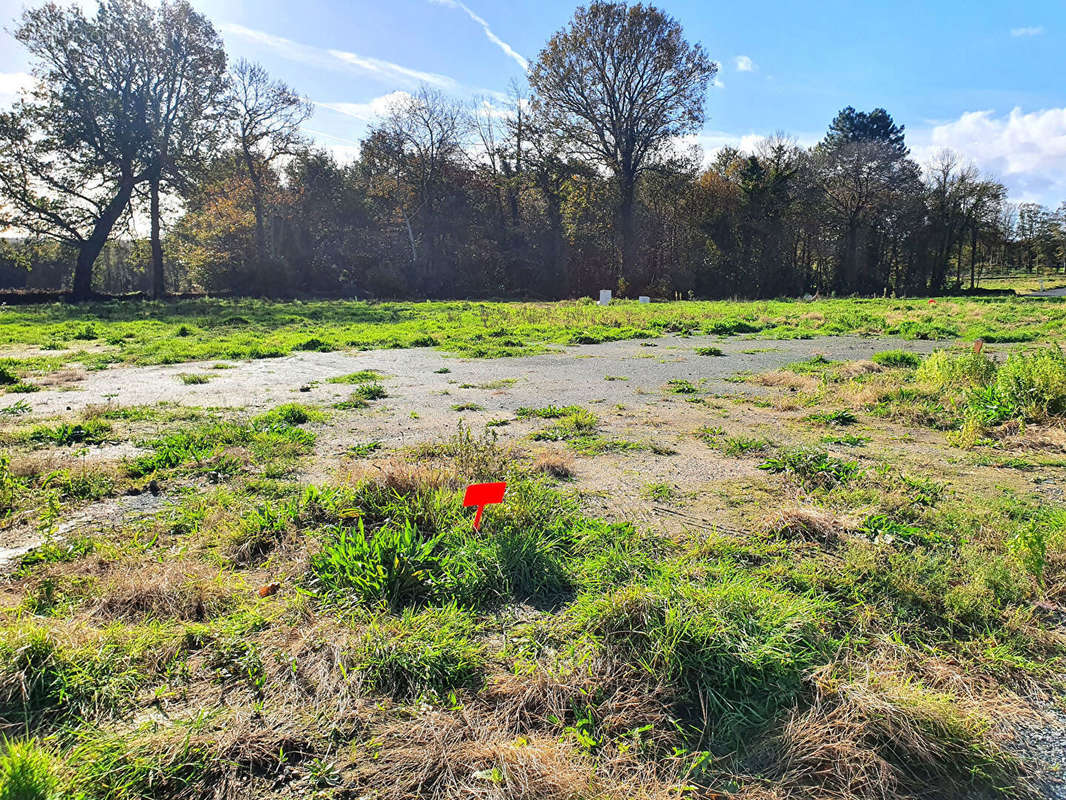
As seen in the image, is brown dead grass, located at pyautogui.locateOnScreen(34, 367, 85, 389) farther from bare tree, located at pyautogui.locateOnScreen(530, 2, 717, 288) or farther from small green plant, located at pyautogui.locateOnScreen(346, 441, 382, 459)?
bare tree, located at pyautogui.locateOnScreen(530, 2, 717, 288)

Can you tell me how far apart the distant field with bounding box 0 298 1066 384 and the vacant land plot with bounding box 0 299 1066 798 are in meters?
6.51

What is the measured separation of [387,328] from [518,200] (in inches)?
1109

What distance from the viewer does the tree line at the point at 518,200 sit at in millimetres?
27531

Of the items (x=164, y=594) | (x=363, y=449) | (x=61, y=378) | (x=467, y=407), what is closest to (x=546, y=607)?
(x=164, y=594)

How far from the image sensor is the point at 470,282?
127 ft

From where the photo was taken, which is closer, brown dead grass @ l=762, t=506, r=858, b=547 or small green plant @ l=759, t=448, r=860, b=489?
brown dead grass @ l=762, t=506, r=858, b=547

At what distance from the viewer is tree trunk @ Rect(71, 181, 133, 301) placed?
26562mm

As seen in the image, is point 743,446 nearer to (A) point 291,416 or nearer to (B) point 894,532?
(B) point 894,532

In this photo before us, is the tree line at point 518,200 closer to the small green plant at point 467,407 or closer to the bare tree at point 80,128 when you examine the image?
the bare tree at point 80,128

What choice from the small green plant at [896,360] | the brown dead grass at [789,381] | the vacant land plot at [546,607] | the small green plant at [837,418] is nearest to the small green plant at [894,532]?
the vacant land plot at [546,607]

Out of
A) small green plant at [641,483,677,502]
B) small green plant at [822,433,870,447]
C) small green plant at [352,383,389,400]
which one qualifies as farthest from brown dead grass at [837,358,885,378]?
small green plant at [352,383,389,400]

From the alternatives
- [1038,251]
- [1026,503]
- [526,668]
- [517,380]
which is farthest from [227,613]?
[1038,251]

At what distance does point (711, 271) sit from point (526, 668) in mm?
39204

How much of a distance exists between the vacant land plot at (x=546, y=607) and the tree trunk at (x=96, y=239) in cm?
2665
